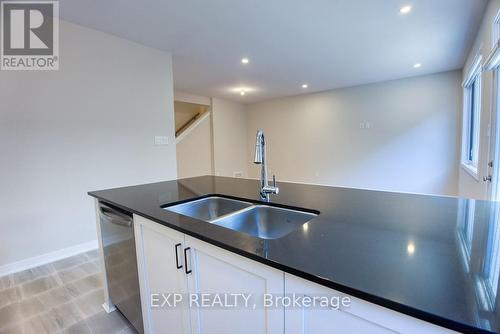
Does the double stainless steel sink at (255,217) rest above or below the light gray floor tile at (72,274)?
above

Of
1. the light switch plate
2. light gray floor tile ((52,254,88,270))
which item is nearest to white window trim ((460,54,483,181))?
the light switch plate

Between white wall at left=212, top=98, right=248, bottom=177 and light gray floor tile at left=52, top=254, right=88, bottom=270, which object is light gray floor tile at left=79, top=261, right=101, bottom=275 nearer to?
light gray floor tile at left=52, top=254, right=88, bottom=270

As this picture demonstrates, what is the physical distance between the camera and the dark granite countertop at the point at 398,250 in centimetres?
48

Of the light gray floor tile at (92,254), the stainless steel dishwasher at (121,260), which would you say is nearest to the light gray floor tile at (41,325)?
the stainless steel dishwasher at (121,260)

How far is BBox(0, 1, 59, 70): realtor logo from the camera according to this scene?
2.15 metres

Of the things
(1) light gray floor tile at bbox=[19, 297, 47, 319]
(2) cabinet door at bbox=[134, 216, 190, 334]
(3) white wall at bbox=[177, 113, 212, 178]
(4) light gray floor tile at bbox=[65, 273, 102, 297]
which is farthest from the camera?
(3) white wall at bbox=[177, 113, 212, 178]

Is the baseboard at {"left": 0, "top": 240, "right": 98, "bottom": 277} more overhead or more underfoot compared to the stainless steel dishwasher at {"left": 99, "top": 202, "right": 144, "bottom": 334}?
more underfoot

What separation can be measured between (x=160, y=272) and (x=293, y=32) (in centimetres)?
278

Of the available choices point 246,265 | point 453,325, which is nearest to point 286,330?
point 246,265

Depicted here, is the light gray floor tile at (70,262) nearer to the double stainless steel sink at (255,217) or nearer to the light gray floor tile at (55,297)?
the light gray floor tile at (55,297)

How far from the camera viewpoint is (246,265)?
77cm

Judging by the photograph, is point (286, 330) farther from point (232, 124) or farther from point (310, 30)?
point (232, 124)

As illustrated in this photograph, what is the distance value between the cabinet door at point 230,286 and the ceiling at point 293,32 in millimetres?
2236

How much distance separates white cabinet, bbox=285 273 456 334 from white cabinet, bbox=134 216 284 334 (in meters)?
0.04
